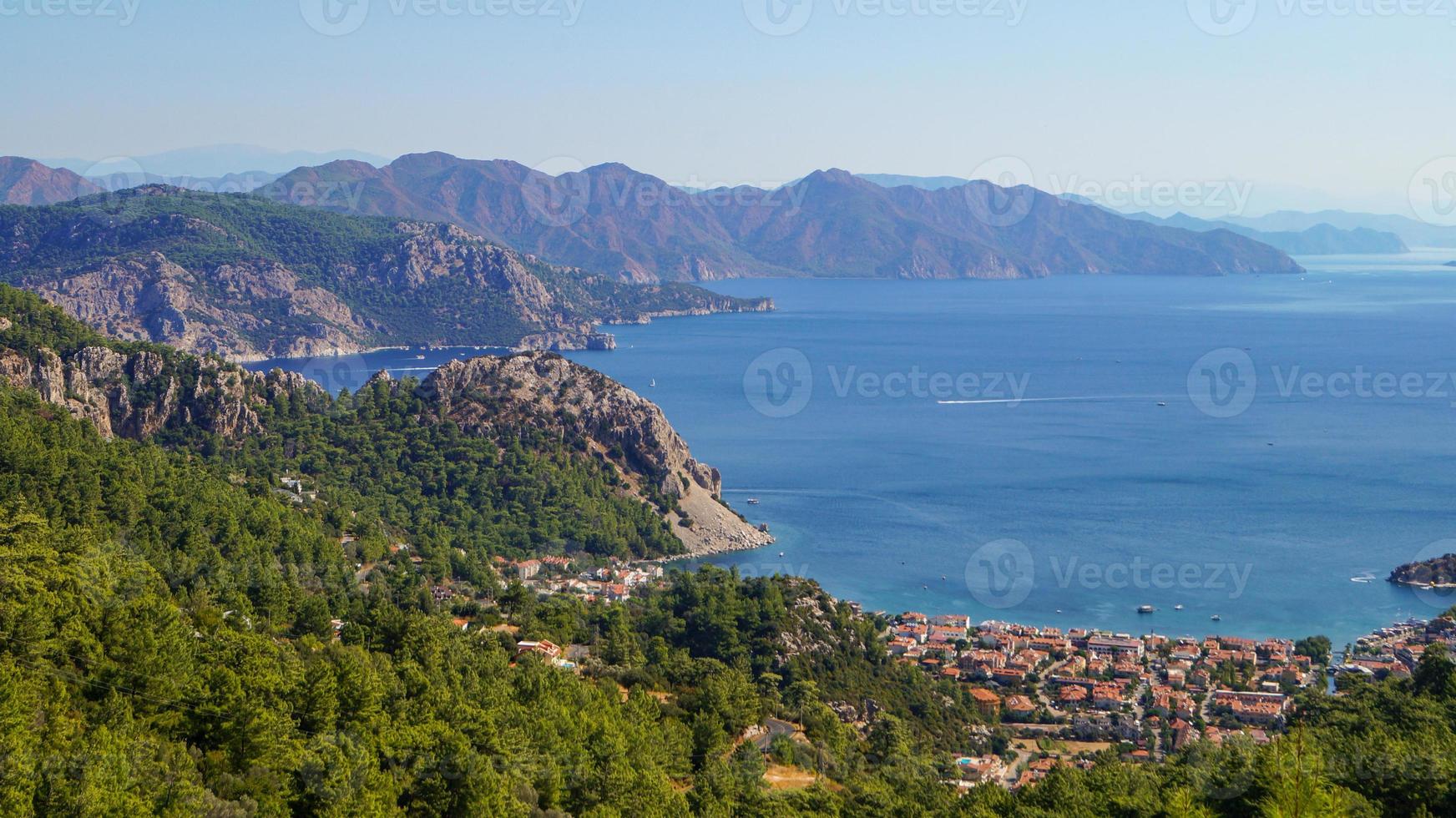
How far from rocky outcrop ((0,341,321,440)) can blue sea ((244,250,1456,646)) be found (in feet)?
62.8

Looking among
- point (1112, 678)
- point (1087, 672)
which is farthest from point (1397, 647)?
point (1087, 672)

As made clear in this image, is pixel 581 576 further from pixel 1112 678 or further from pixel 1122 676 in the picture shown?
pixel 1122 676

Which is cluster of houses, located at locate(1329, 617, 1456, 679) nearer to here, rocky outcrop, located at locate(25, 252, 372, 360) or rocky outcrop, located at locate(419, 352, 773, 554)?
rocky outcrop, located at locate(419, 352, 773, 554)

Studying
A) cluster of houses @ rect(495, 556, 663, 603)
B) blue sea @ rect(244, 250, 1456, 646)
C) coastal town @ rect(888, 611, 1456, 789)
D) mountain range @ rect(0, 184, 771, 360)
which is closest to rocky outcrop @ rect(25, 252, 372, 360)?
mountain range @ rect(0, 184, 771, 360)

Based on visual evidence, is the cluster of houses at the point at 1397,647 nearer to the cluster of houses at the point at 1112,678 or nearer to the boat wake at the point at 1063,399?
the cluster of houses at the point at 1112,678

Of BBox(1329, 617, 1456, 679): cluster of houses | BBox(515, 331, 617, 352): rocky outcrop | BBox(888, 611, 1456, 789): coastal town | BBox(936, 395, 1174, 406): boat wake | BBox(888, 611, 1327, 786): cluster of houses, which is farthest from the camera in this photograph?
BBox(515, 331, 617, 352): rocky outcrop

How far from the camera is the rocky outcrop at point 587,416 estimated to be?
5447 cm

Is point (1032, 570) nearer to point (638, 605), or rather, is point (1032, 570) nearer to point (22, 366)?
point (638, 605)

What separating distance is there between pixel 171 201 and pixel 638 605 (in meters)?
114

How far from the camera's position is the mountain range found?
4348 inches

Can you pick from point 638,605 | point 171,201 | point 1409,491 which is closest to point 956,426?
point 1409,491

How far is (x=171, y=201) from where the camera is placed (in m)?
134

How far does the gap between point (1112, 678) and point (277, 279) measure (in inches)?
4060

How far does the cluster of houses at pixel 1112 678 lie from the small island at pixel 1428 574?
32.5 ft
